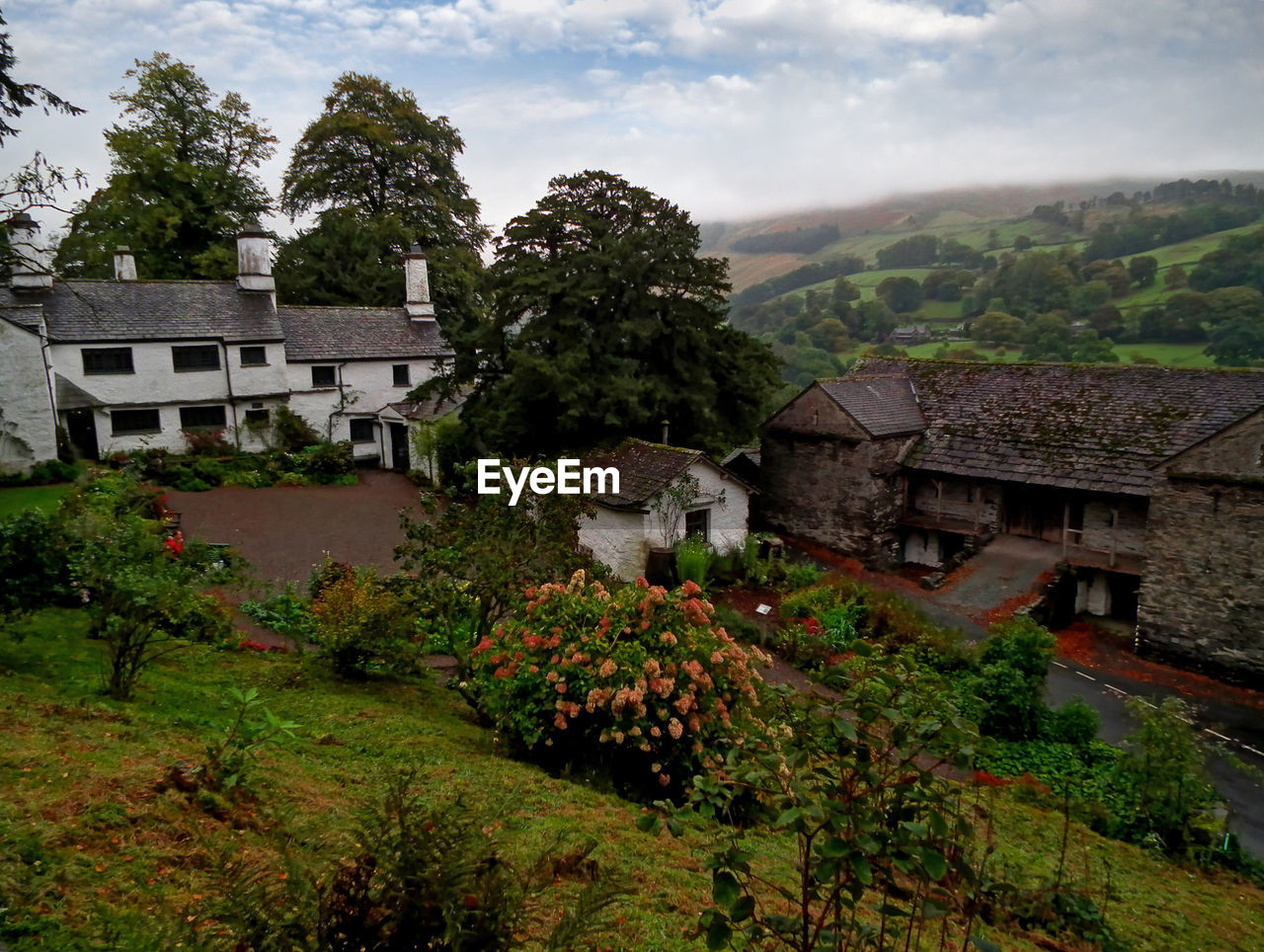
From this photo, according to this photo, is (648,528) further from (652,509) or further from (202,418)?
(202,418)

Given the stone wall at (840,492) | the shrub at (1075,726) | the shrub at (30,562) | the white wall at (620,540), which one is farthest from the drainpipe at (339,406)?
the shrub at (1075,726)

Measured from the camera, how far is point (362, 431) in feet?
112

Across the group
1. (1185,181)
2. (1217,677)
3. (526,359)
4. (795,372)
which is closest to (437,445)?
(526,359)

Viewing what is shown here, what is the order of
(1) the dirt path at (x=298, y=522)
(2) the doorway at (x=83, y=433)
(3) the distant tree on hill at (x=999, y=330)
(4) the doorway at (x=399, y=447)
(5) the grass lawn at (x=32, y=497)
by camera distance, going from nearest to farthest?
(1) the dirt path at (x=298, y=522), (5) the grass lawn at (x=32, y=497), (2) the doorway at (x=83, y=433), (4) the doorway at (x=399, y=447), (3) the distant tree on hill at (x=999, y=330)

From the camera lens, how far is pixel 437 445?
96.4 feet

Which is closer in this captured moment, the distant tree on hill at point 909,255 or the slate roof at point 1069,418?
the slate roof at point 1069,418

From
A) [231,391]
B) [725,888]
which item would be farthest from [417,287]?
[725,888]

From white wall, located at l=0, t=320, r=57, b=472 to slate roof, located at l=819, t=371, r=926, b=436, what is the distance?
25441 mm

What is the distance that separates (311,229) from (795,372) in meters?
35.8

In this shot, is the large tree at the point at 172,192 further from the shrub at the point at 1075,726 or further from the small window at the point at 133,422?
the shrub at the point at 1075,726

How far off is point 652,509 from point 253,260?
74.1 ft

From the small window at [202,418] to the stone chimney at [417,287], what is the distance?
9.64m

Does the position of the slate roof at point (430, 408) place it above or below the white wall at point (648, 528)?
above

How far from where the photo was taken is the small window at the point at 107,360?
2800cm
